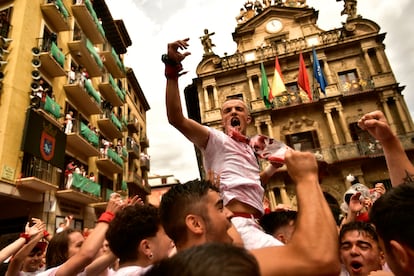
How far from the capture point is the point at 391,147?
249 centimetres

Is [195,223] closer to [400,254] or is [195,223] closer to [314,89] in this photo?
[400,254]

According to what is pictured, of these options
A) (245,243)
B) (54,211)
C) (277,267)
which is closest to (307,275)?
(277,267)

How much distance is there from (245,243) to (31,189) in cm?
1214

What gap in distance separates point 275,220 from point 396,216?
195 cm

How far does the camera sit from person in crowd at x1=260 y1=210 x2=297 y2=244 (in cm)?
304

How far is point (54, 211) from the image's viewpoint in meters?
12.5

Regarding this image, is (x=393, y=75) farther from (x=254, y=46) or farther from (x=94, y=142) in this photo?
(x=94, y=142)

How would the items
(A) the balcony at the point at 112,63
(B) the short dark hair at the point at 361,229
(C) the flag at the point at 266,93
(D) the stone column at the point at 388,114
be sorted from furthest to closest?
(A) the balcony at the point at 112,63
(C) the flag at the point at 266,93
(D) the stone column at the point at 388,114
(B) the short dark hair at the point at 361,229

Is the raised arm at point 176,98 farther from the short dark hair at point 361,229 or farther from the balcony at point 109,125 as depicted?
the balcony at point 109,125

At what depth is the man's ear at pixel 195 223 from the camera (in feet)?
5.45

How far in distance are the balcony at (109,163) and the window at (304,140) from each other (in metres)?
11.3

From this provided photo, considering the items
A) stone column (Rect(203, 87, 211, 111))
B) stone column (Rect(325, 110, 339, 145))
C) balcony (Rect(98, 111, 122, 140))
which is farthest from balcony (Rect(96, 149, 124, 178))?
stone column (Rect(325, 110, 339, 145))

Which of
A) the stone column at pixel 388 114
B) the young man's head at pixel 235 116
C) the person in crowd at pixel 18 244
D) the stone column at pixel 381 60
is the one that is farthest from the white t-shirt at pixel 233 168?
the stone column at pixel 381 60

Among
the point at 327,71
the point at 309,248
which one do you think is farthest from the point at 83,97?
the point at 309,248
